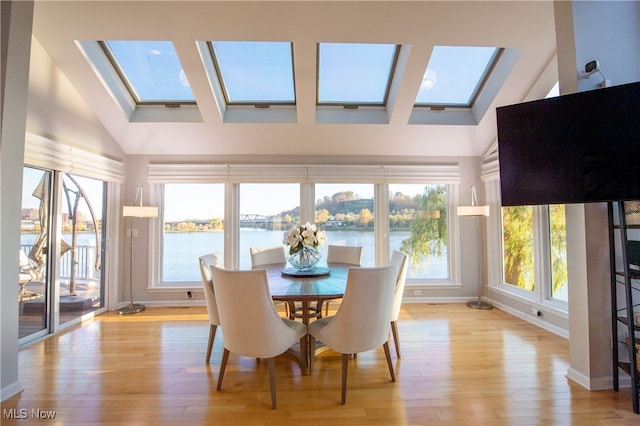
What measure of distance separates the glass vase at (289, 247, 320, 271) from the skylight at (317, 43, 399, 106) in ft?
6.74

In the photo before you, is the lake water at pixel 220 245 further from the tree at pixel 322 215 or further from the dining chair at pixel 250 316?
the dining chair at pixel 250 316

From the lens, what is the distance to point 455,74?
344 centimetres

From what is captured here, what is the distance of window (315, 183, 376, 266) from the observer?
14.5 feet

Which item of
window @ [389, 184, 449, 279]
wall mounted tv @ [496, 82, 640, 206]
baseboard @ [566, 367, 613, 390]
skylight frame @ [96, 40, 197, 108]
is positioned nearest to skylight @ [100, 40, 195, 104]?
skylight frame @ [96, 40, 197, 108]

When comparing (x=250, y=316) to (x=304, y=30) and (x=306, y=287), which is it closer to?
(x=306, y=287)

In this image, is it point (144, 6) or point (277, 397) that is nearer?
point (277, 397)

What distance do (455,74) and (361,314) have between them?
10.1 ft

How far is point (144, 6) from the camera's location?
2463mm

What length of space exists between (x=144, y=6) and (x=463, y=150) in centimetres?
412

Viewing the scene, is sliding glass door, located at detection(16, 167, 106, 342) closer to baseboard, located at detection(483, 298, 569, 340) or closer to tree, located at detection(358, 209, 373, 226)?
tree, located at detection(358, 209, 373, 226)

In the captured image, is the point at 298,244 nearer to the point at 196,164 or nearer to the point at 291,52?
the point at 291,52

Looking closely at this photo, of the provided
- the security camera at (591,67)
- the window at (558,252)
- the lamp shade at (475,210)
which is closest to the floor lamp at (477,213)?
the lamp shade at (475,210)

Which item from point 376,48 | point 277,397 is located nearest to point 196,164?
point 376,48

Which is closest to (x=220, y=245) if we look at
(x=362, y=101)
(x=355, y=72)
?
(x=362, y=101)
